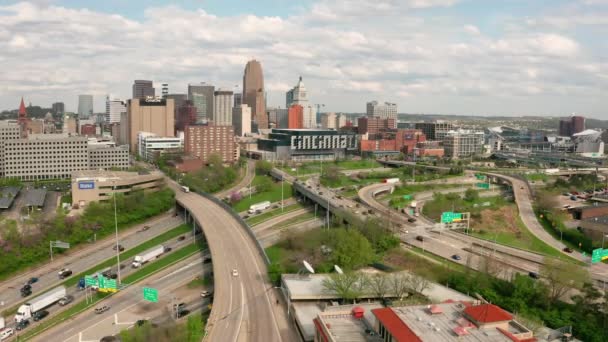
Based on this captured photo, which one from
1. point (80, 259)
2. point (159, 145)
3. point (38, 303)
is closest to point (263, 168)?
point (159, 145)

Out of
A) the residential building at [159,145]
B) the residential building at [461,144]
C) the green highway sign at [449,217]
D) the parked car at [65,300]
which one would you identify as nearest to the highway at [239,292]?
the parked car at [65,300]

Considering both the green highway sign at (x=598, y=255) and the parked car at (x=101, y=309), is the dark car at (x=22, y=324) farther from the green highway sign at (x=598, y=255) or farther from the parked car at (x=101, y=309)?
the green highway sign at (x=598, y=255)

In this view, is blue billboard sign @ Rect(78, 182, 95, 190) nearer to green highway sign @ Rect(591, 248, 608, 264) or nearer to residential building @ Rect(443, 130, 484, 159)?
green highway sign @ Rect(591, 248, 608, 264)

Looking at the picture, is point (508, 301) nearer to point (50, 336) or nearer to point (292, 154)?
point (50, 336)

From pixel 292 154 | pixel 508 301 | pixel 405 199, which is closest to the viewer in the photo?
pixel 508 301

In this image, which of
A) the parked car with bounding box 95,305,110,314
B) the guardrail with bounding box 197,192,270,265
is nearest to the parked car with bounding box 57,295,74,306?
the parked car with bounding box 95,305,110,314

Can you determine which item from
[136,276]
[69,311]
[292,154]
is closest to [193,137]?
[292,154]
